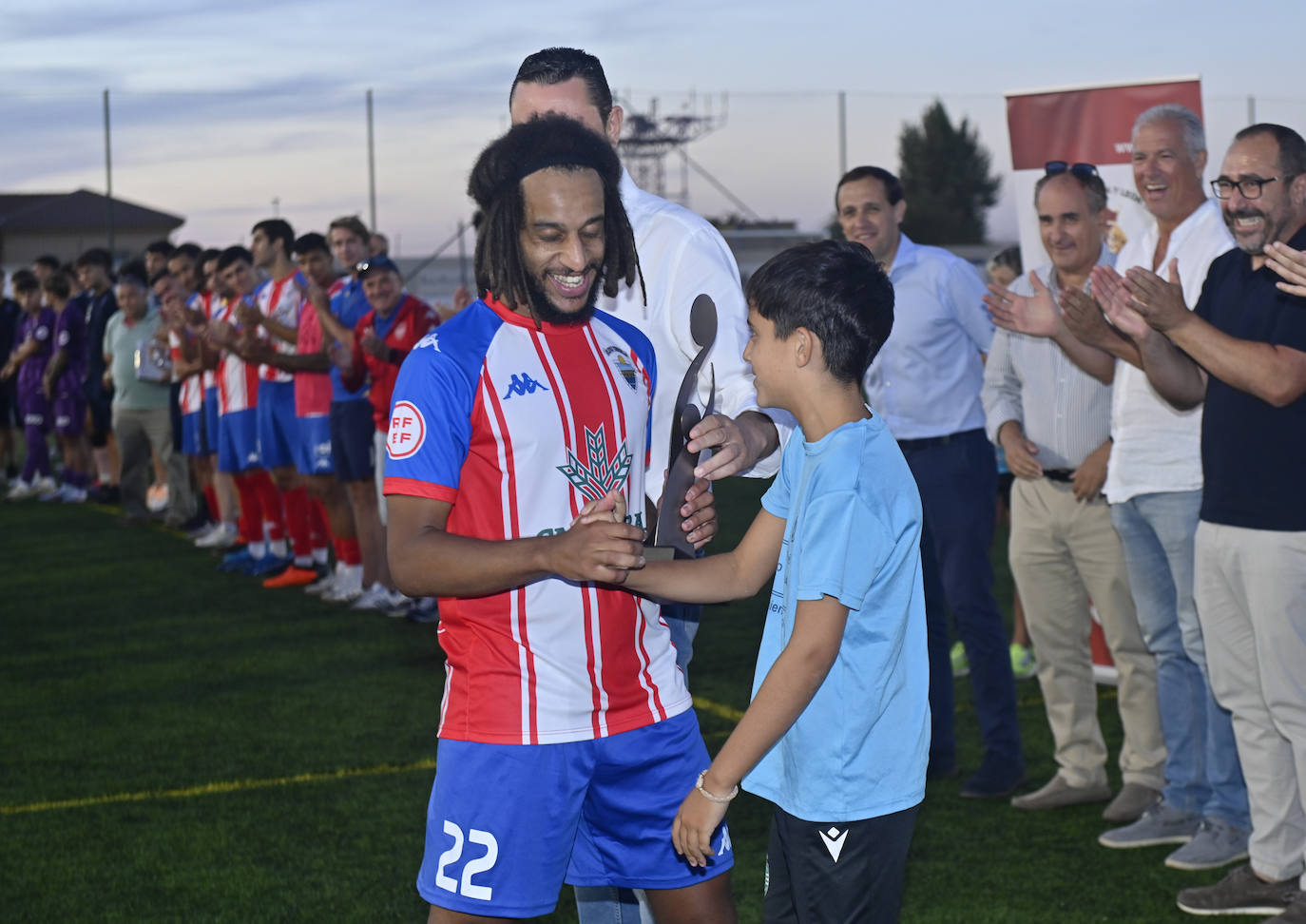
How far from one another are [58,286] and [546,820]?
46.0 ft

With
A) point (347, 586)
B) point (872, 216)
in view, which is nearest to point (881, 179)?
point (872, 216)

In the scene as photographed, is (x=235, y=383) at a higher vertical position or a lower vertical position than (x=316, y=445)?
higher

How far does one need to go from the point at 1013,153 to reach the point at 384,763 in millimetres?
4589

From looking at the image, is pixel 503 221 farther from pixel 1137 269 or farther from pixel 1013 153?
pixel 1013 153

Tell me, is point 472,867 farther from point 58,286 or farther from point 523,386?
point 58,286

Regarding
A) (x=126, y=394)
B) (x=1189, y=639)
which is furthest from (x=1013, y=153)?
(x=126, y=394)

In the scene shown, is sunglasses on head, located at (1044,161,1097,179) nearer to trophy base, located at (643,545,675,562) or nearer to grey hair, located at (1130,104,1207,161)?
grey hair, located at (1130,104,1207,161)

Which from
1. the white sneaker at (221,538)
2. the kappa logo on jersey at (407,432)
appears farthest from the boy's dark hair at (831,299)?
the white sneaker at (221,538)

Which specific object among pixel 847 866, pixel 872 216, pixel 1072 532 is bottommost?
pixel 847 866

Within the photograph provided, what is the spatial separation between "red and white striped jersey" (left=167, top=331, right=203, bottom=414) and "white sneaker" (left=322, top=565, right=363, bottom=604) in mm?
2737

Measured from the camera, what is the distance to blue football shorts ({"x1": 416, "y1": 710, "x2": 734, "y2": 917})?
263 cm

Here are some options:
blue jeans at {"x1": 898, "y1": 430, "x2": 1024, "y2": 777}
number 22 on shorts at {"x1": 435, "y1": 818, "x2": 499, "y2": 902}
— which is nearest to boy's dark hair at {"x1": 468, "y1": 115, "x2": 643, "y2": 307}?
number 22 on shorts at {"x1": 435, "y1": 818, "x2": 499, "y2": 902}

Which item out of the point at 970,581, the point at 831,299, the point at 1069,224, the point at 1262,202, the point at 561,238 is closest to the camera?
the point at 831,299

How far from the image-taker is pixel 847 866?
2.62m
